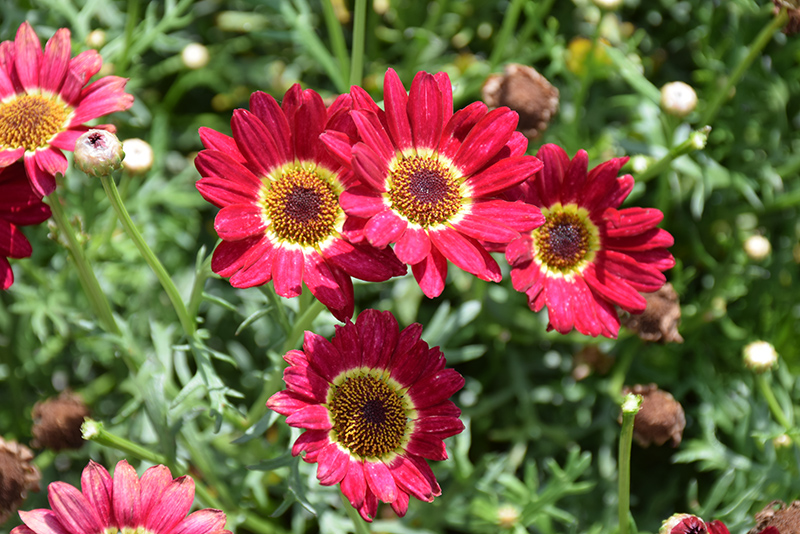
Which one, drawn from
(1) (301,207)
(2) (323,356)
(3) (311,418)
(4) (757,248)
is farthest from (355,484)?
(4) (757,248)

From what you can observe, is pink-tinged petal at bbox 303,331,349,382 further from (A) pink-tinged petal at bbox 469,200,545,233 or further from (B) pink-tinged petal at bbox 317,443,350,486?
(A) pink-tinged petal at bbox 469,200,545,233

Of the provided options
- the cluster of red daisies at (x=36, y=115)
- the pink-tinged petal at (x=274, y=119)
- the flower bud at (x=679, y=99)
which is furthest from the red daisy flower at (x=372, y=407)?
the flower bud at (x=679, y=99)

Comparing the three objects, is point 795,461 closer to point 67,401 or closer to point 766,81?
point 766,81

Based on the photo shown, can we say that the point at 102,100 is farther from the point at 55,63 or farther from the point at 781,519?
the point at 781,519

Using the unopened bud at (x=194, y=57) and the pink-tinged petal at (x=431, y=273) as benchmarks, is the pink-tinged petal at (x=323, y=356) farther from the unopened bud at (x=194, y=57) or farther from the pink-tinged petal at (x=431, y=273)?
the unopened bud at (x=194, y=57)

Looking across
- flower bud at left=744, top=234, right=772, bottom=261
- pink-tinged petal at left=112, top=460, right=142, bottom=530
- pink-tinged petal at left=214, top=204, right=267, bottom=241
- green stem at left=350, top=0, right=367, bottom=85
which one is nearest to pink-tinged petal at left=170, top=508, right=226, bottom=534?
pink-tinged petal at left=112, top=460, right=142, bottom=530

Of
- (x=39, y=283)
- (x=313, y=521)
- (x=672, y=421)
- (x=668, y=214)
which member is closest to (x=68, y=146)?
(x=39, y=283)

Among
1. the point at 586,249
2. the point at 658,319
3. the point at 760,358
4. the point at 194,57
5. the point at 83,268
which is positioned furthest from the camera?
the point at 194,57

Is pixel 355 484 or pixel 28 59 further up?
pixel 28 59
